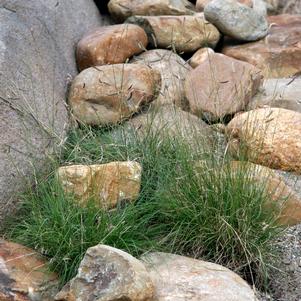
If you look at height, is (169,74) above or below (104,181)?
below

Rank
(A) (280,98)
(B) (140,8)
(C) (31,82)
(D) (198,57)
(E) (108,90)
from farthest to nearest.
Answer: (B) (140,8) → (D) (198,57) → (A) (280,98) → (E) (108,90) → (C) (31,82)

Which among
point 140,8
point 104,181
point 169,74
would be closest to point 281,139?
point 169,74

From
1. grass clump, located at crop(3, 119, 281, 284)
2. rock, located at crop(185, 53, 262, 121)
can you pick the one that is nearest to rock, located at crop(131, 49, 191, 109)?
rock, located at crop(185, 53, 262, 121)

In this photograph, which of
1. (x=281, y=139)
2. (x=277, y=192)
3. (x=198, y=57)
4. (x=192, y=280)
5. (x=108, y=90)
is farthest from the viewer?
(x=198, y=57)

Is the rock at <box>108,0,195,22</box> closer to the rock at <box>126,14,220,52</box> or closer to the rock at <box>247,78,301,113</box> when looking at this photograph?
the rock at <box>126,14,220,52</box>

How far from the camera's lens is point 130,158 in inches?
138

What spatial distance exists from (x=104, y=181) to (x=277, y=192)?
838mm

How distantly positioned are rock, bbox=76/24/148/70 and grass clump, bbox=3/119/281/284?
1674 mm

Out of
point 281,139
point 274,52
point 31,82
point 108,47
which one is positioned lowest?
point 274,52

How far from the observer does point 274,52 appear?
5500mm

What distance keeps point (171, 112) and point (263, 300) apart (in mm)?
1265

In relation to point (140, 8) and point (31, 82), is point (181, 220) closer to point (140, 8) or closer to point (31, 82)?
point (31, 82)

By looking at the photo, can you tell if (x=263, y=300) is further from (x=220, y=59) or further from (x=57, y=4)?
(x=57, y=4)

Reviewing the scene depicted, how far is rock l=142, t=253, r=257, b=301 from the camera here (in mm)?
2781
